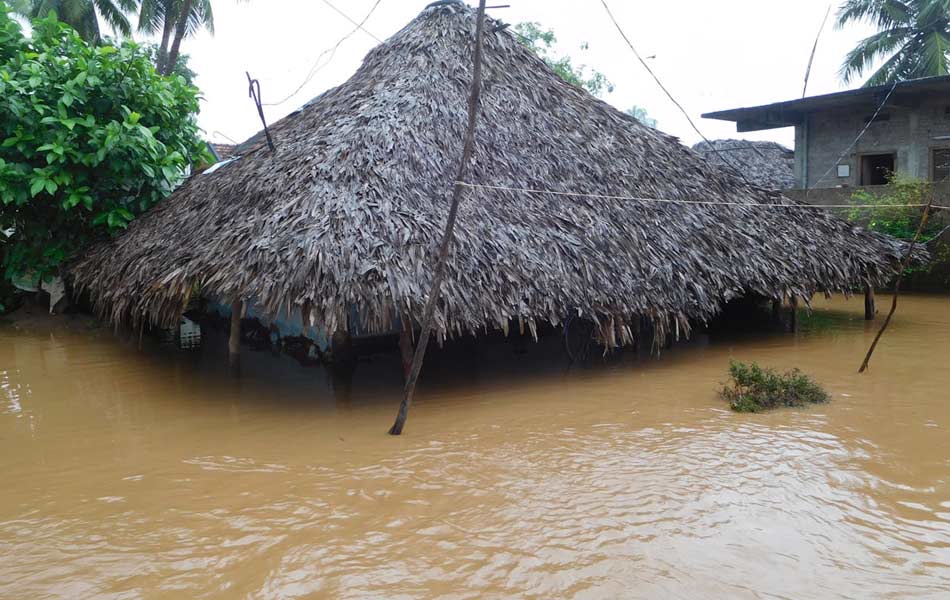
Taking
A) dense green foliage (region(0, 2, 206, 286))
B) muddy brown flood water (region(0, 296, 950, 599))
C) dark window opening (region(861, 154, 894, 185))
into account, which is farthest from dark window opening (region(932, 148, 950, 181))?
dense green foliage (region(0, 2, 206, 286))

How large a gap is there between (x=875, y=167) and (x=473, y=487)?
1279 cm

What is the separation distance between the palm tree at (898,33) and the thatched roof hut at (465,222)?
12.4 m

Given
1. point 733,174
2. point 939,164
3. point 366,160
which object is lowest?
point 366,160

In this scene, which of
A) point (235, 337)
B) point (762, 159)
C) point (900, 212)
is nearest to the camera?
point (235, 337)

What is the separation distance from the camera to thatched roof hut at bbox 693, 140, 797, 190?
16734 millimetres

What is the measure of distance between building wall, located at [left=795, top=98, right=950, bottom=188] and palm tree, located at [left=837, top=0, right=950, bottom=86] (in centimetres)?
578

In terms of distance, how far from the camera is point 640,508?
3.62 metres

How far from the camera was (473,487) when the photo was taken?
12.9ft

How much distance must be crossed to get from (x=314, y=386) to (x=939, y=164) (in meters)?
11.9

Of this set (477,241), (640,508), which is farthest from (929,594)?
(477,241)

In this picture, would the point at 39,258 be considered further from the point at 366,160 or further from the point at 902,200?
the point at 902,200

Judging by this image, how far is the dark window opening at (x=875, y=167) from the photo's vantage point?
42.9 ft

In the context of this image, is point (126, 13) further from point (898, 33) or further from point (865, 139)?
point (898, 33)

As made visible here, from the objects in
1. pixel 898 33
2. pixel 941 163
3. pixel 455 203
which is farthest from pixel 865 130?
pixel 455 203
